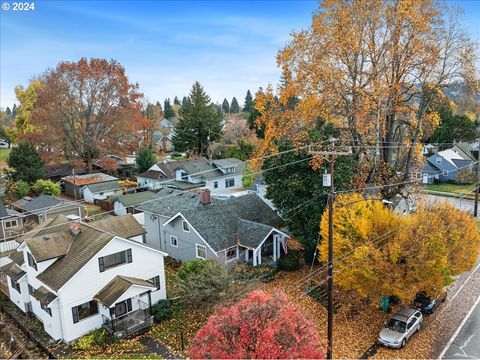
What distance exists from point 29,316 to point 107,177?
3204 cm

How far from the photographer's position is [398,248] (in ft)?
59.5

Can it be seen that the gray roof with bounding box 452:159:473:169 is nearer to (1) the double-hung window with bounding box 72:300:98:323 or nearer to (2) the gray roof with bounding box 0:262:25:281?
(1) the double-hung window with bounding box 72:300:98:323

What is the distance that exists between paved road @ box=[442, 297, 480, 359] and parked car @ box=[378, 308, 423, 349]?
1724mm

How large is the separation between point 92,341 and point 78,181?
3520cm

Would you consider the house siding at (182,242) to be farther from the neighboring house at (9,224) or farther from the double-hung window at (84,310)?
the neighboring house at (9,224)

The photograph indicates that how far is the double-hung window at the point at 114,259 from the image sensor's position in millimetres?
20259

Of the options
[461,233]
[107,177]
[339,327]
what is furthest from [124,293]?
[107,177]

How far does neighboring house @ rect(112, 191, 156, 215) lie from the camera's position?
131 feet

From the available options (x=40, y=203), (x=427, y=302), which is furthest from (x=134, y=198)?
(x=427, y=302)

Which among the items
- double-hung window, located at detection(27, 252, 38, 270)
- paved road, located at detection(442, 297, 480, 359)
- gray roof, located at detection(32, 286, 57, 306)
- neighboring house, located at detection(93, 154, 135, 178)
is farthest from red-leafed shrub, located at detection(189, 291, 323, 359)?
neighboring house, located at detection(93, 154, 135, 178)

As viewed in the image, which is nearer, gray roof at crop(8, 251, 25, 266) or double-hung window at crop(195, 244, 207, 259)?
gray roof at crop(8, 251, 25, 266)

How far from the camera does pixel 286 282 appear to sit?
→ 2473 centimetres

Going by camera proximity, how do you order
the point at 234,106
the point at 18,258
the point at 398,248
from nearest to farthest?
the point at 398,248 → the point at 18,258 → the point at 234,106

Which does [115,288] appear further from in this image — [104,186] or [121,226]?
[104,186]
